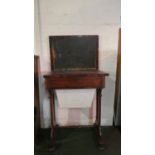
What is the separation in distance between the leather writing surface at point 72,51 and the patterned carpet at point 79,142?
3.02ft

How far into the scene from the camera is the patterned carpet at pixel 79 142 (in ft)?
7.13

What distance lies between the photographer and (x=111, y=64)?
110 inches

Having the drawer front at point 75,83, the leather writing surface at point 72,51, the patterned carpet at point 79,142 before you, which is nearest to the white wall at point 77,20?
the leather writing surface at point 72,51

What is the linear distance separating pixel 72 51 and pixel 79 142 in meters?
1.25

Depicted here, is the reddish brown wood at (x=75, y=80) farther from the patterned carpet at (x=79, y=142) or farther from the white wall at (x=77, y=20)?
the patterned carpet at (x=79, y=142)

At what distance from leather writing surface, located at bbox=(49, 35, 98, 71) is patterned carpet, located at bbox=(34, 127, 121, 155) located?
920 millimetres

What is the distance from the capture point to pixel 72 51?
269 centimetres

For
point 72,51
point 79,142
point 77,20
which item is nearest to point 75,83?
point 72,51

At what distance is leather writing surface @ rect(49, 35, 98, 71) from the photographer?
8.82ft

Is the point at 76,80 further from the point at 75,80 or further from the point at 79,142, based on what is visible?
the point at 79,142

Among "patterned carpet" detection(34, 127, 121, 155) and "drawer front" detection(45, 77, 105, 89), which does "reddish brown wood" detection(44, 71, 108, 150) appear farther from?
"patterned carpet" detection(34, 127, 121, 155)
